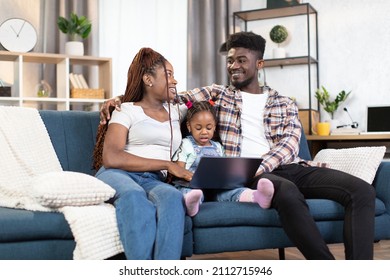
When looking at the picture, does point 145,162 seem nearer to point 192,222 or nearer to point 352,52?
point 192,222

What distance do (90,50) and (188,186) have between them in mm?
2442

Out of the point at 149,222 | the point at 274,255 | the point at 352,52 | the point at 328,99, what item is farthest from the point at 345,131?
the point at 149,222

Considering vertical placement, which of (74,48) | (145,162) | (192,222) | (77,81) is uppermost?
(74,48)

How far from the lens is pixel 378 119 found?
13.8 ft

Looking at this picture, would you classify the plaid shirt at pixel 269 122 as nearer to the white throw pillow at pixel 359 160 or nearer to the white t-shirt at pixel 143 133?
the white throw pillow at pixel 359 160

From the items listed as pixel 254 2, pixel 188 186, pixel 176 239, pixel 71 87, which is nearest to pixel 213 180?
pixel 188 186

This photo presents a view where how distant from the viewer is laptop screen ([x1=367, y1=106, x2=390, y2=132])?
13.7 feet

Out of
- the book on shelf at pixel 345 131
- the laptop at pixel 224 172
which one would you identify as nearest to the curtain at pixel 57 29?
the book on shelf at pixel 345 131

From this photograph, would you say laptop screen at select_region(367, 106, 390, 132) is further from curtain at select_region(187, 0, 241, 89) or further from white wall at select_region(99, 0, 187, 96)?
white wall at select_region(99, 0, 187, 96)

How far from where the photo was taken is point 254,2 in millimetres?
4754

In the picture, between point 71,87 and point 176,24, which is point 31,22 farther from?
point 176,24

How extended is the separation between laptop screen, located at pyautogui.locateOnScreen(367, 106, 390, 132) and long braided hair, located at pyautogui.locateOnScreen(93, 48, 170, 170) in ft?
7.82

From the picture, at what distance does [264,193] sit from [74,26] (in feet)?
8.34

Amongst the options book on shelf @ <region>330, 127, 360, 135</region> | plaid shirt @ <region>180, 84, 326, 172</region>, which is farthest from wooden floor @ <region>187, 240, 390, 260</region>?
book on shelf @ <region>330, 127, 360, 135</region>
